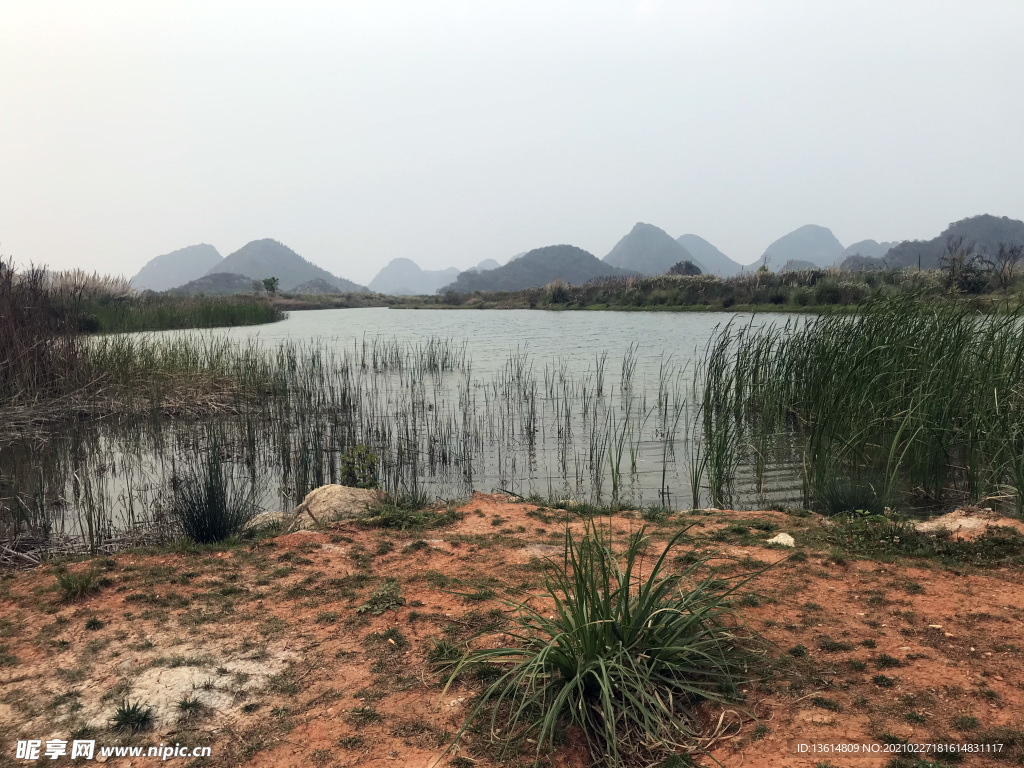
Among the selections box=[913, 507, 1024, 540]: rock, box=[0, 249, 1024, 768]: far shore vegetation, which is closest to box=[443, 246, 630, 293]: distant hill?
box=[0, 249, 1024, 768]: far shore vegetation

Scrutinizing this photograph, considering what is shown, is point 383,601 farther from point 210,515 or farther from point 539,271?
point 539,271

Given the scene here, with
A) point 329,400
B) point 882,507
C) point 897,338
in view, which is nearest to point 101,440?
point 329,400

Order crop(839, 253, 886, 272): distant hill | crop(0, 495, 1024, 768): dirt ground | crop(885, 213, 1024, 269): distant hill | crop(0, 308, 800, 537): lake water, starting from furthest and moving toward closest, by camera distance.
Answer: crop(885, 213, 1024, 269): distant hill
crop(839, 253, 886, 272): distant hill
crop(0, 308, 800, 537): lake water
crop(0, 495, 1024, 768): dirt ground

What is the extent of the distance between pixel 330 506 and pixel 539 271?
148 meters

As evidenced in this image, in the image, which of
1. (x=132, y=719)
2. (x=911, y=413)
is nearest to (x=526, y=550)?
(x=132, y=719)

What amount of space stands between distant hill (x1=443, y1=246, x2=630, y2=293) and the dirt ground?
116m

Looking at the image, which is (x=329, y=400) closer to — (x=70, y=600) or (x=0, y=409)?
(x=0, y=409)

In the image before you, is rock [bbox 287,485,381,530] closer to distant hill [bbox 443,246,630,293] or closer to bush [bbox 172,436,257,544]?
bush [bbox 172,436,257,544]

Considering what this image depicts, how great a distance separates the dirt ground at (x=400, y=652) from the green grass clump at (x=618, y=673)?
4.9 inches

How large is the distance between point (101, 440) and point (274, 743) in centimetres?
872

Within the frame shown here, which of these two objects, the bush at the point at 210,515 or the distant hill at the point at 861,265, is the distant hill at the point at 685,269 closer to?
the distant hill at the point at 861,265

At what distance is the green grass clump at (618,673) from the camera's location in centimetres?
242

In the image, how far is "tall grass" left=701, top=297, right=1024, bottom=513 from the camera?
5.48 m

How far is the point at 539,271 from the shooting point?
150 meters
